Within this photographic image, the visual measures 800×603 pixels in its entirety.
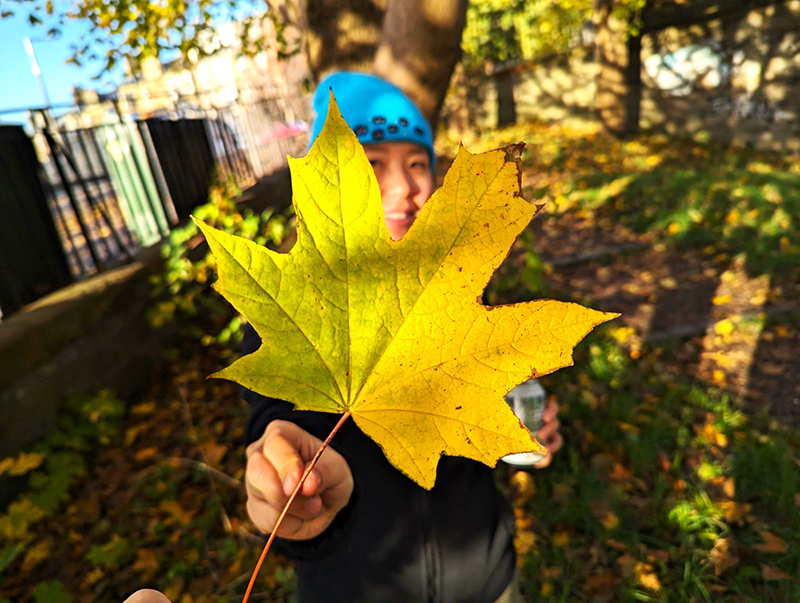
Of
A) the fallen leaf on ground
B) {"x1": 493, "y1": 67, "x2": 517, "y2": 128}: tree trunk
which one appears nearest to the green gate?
the fallen leaf on ground

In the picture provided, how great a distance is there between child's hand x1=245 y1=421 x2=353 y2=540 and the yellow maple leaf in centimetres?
20

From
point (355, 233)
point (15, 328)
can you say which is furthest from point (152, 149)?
point (355, 233)

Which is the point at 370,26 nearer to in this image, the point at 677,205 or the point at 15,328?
the point at 15,328

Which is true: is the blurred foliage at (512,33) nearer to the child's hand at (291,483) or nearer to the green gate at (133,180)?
the green gate at (133,180)

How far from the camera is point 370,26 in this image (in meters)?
3.23

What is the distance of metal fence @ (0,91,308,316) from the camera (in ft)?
10.9

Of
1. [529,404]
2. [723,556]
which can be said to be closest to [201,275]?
[529,404]

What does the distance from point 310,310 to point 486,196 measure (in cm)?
24

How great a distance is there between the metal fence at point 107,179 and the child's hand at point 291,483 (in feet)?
10.4

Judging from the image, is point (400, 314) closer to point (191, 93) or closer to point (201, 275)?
point (201, 275)

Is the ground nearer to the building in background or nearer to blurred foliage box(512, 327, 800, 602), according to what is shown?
blurred foliage box(512, 327, 800, 602)

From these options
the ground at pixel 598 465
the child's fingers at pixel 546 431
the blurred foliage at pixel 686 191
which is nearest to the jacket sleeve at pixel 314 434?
the child's fingers at pixel 546 431

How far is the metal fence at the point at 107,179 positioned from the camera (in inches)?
131

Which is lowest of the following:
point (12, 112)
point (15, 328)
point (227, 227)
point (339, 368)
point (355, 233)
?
point (15, 328)
